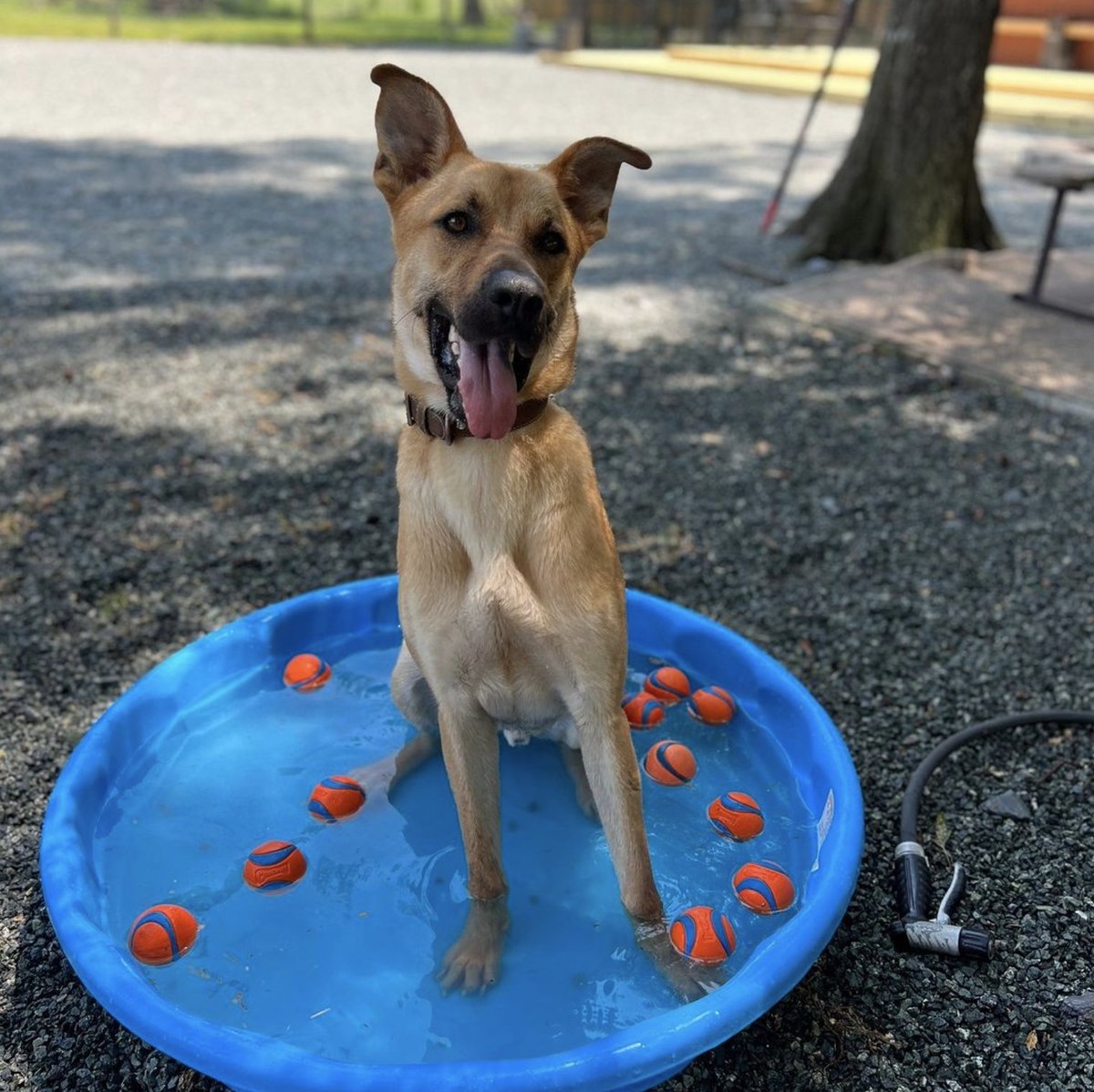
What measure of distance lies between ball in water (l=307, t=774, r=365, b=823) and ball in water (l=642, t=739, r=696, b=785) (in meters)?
1.03

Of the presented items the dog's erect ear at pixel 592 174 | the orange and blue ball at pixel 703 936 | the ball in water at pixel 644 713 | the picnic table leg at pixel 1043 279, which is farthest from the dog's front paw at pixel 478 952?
the picnic table leg at pixel 1043 279

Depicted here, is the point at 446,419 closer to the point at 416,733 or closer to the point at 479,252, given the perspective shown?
the point at 479,252

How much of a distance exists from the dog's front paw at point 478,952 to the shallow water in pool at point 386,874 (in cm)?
4

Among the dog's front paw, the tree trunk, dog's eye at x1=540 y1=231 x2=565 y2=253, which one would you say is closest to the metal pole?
the tree trunk

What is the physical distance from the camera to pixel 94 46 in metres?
24.9

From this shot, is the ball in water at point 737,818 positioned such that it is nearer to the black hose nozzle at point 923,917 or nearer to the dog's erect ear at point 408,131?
the black hose nozzle at point 923,917

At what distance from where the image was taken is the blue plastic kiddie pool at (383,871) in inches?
92.5

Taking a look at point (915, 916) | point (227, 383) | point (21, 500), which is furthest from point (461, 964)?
point (227, 383)

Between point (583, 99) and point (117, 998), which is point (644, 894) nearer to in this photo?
point (117, 998)

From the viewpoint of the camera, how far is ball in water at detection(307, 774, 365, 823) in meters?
3.51

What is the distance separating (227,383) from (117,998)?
5.28 metres

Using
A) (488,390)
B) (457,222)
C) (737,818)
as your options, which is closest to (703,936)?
(737,818)

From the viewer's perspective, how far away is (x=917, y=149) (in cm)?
899

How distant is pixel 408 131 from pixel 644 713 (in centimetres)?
219
